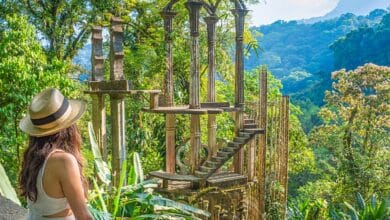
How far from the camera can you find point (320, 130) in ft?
44.4

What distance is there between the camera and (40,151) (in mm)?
2064

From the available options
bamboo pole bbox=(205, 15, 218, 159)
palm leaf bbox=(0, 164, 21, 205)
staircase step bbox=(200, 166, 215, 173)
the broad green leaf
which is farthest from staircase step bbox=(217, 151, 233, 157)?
palm leaf bbox=(0, 164, 21, 205)

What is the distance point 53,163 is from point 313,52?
53053mm

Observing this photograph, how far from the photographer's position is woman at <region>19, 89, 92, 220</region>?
1.98 m

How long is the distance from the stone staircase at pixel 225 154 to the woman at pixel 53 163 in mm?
5481

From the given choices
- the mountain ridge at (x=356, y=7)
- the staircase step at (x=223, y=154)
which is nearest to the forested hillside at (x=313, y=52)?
the staircase step at (x=223, y=154)

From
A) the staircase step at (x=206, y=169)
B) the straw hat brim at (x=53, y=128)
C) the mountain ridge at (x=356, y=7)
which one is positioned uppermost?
the mountain ridge at (x=356, y=7)

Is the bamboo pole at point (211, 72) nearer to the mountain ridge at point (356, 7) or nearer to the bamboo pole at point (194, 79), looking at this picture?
the bamboo pole at point (194, 79)

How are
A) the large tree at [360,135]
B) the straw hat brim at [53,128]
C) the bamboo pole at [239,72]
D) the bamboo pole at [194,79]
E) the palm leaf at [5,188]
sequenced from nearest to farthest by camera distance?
the straw hat brim at [53,128]
the palm leaf at [5,188]
the bamboo pole at [194,79]
the bamboo pole at [239,72]
the large tree at [360,135]

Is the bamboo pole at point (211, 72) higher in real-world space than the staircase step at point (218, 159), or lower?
higher

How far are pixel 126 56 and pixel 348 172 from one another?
6.04 meters

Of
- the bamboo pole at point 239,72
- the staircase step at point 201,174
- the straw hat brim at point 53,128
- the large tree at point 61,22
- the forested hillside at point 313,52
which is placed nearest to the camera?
the straw hat brim at point 53,128

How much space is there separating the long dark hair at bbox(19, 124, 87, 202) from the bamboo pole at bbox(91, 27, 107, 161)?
2.03 meters

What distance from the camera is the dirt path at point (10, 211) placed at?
3.31 m
